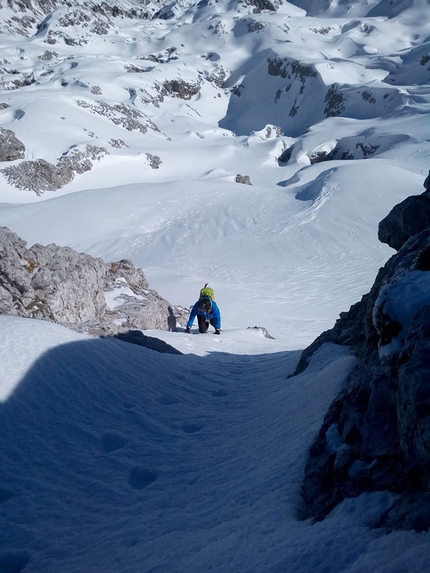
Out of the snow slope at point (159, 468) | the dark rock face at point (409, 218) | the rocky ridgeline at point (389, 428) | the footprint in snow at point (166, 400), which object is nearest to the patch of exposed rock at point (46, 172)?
the snow slope at point (159, 468)

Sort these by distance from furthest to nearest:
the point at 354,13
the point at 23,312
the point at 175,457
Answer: the point at 354,13 → the point at 23,312 → the point at 175,457

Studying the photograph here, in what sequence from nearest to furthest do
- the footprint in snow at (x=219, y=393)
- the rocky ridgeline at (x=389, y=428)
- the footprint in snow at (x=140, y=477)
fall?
the rocky ridgeline at (x=389, y=428)
the footprint in snow at (x=140, y=477)
the footprint in snow at (x=219, y=393)

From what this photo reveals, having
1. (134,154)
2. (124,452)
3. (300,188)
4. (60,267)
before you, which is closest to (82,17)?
(134,154)

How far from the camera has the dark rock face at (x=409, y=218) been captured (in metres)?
5.39

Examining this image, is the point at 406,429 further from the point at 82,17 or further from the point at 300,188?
the point at 82,17

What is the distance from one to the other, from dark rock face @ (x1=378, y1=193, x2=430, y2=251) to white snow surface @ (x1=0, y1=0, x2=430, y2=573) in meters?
1.58

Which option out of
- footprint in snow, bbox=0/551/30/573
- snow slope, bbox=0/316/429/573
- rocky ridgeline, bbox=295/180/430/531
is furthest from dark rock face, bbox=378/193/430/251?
footprint in snow, bbox=0/551/30/573

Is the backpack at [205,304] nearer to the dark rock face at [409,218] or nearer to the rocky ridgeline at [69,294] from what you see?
the rocky ridgeline at [69,294]

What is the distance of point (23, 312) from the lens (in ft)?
23.2

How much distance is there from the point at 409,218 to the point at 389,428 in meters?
3.48

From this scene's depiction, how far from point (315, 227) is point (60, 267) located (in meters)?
12.1

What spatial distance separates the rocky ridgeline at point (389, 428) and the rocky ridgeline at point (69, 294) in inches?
172

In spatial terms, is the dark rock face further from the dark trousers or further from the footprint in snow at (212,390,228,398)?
the dark trousers

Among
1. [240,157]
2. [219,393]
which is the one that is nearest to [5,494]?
[219,393]
